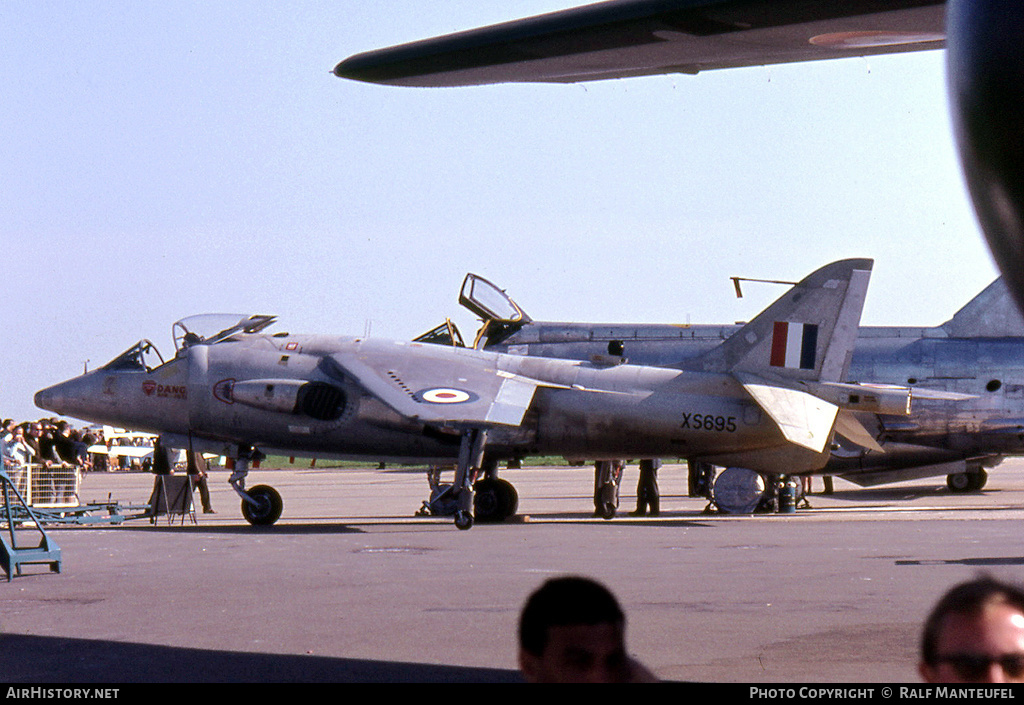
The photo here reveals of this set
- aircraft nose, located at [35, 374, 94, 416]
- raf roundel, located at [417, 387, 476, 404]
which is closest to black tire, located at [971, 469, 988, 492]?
raf roundel, located at [417, 387, 476, 404]

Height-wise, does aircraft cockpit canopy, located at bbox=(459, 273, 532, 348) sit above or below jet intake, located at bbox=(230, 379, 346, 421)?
above

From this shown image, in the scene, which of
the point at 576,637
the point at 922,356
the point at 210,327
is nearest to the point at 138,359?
the point at 210,327

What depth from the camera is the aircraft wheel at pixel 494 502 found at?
21484mm

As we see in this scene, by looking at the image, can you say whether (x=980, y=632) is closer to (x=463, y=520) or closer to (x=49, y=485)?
(x=463, y=520)

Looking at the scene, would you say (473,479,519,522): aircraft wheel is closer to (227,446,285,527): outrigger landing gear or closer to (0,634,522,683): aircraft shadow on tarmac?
(227,446,285,527): outrigger landing gear

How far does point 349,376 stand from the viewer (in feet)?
67.9

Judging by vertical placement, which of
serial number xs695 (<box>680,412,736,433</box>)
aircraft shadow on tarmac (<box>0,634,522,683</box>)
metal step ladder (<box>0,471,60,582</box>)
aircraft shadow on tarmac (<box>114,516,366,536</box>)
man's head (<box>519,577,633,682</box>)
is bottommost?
aircraft shadow on tarmac (<box>114,516,366,536</box>)

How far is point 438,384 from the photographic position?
66.8 ft

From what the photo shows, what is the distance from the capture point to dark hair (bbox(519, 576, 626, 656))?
253cm

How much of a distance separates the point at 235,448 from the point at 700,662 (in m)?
15.5

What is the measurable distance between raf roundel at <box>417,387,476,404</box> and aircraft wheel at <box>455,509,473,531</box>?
1.78m

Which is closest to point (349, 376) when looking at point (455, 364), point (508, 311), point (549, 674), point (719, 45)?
point (455, 364)

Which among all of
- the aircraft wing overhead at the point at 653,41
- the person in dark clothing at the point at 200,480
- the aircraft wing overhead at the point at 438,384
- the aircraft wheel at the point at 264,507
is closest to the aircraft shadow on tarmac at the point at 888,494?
the aircraft wing overhead at the point at 438,384

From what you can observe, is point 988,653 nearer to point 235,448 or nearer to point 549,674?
point 549,674
